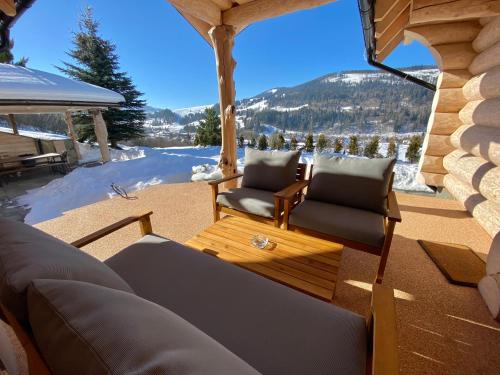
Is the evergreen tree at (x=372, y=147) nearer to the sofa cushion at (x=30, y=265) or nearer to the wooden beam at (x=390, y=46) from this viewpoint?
the wooden beam at (x=390, y=46)

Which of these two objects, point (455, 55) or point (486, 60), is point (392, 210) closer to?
point (486, 60)

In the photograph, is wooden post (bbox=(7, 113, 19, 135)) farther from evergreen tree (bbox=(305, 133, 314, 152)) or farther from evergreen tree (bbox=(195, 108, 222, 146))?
evergreen tree (bbox=(305, 133, 314, 152))

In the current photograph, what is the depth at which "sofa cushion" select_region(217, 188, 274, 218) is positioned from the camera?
86.9 inches

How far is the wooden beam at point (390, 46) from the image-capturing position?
406cm

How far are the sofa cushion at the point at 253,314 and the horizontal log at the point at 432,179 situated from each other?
3.87 metres

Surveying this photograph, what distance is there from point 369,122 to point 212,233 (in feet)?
25.4

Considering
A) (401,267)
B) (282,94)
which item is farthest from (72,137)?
(282,94)

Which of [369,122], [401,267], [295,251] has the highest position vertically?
[369,122]

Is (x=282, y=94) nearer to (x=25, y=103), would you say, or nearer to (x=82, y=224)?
(x=25, y=103)

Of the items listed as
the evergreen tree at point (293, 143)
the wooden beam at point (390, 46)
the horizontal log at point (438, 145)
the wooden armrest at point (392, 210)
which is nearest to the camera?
the wooden armrest at point (392, 210)

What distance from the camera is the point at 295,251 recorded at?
160 cm

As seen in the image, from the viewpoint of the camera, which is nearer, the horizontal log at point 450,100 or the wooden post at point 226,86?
the wooden post at point 226,86

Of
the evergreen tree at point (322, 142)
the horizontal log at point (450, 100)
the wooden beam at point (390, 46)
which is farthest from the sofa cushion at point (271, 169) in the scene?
the wooden beam at point (390, 46)

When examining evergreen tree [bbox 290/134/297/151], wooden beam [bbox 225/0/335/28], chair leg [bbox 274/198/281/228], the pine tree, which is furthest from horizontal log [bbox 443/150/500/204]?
the pine tree
